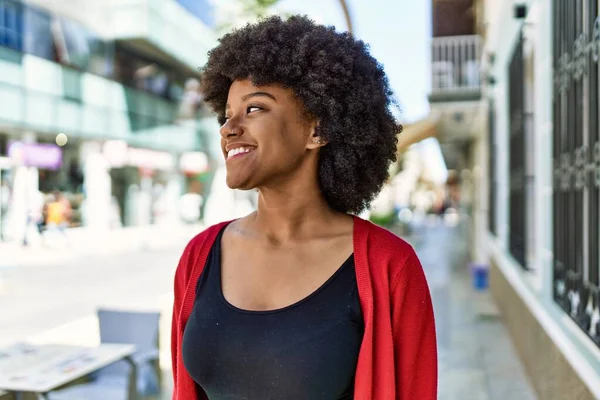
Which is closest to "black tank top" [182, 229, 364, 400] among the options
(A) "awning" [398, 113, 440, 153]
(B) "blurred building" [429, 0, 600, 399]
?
(B) "blurred building" [429, 0, 600, 399]

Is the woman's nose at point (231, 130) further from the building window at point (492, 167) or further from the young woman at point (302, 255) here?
the building window at point (492, 167)

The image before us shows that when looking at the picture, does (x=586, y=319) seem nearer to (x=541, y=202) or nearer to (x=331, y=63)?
(x=541, y=202)

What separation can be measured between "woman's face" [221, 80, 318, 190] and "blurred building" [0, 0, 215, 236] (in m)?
17.9

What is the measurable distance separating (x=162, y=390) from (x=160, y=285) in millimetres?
6648

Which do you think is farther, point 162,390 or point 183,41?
point 183,41

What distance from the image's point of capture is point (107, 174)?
2369cm

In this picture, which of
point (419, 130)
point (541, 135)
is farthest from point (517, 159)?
point (419, 130)

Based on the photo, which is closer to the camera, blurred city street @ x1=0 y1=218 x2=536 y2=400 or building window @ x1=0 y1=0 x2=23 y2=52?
blurred city street @ x1=0 y1=218 x2=536 y2=400

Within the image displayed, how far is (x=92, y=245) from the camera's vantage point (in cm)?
1945

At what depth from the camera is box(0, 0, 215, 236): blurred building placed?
740 inches

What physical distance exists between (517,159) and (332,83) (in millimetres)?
5847

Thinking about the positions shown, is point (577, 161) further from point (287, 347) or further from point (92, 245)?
point (92, 245)

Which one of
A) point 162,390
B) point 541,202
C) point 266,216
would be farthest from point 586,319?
point 162,390

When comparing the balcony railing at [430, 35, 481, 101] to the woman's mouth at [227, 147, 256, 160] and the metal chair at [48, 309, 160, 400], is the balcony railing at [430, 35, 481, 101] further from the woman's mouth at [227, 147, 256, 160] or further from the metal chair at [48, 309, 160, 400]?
the woman's mouth at [227, 147, 256, 160]
